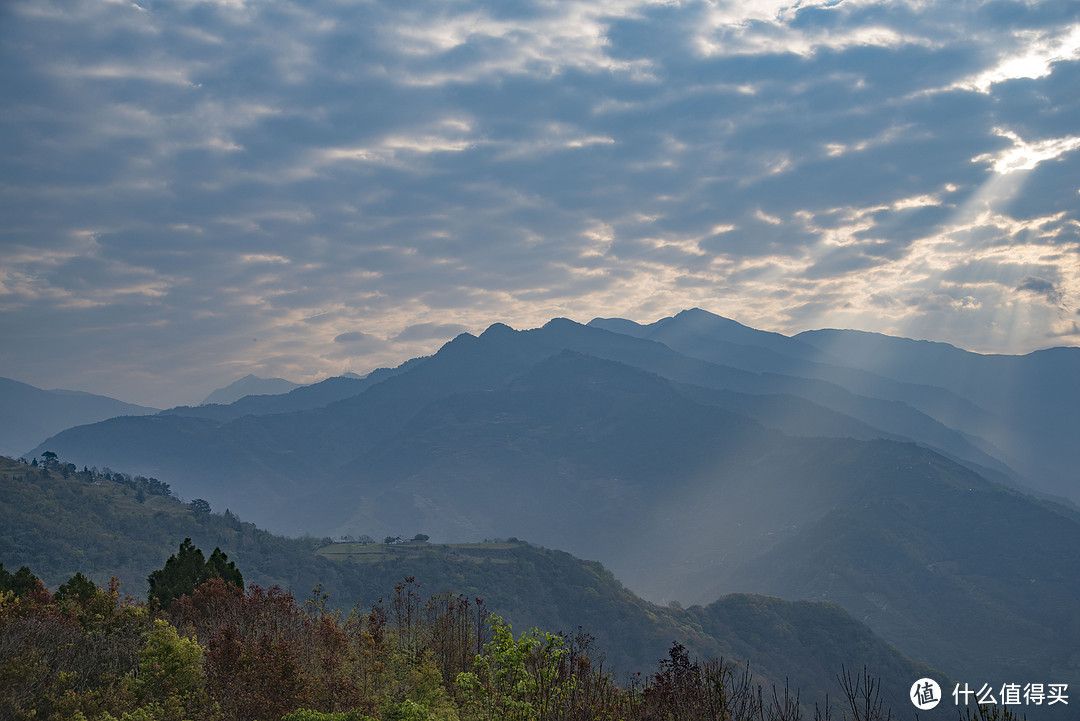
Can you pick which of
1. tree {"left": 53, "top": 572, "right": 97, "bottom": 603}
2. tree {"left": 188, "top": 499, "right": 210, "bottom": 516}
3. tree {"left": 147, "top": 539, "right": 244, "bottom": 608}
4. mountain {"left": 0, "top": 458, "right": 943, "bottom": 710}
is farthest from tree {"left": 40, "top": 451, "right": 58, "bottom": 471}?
tree {"left": 53, "top": 572, "right": 97, "bottom": 603}

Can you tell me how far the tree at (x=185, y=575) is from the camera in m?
22.9

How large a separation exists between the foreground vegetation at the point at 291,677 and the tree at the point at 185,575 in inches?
217

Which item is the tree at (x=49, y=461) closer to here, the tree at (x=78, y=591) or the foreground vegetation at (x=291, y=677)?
the tree at (x=78, y=591)

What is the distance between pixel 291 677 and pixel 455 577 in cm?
15088

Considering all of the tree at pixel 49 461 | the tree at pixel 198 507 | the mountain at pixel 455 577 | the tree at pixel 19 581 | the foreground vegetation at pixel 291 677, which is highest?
the tree at pixel 49 461

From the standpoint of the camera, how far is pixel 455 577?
15750cm

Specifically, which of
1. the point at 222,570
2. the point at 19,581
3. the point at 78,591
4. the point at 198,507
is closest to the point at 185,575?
the point at 222,570

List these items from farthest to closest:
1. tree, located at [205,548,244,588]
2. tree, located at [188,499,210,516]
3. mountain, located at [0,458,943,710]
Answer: tree, located at [188,499,210,516] → mountain, located at [0,458,943,710] → tree, located at [205,548,244,588]

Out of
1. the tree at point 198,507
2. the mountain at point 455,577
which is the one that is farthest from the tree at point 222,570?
the tree at point 198,507

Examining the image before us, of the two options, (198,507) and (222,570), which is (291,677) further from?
(198,507)

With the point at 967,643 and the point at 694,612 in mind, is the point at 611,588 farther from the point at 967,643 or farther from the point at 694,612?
the point at 967,643

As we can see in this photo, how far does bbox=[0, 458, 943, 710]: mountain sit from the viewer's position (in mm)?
115375

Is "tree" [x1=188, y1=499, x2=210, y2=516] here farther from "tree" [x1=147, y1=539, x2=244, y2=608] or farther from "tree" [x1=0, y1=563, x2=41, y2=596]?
"tree" [x1=0, y1=563, x2=41, y2=596]

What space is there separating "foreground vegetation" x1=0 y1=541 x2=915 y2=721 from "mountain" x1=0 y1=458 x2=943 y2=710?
102 metres
